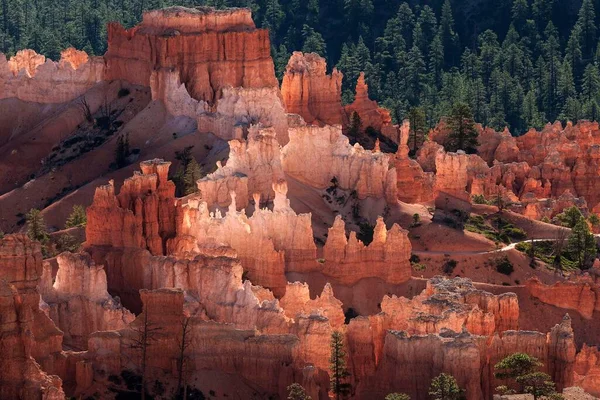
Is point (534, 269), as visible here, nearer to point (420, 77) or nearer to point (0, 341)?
point (0, 341)

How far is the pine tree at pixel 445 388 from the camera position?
2955 inches

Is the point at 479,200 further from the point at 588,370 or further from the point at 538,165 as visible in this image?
the point at 588,370

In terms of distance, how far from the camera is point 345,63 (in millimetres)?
151250

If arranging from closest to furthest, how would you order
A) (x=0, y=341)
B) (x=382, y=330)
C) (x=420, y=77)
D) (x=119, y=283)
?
(x=0, y=341), (x=382, y=330), (x=119, y=283), (x=420, y=77)

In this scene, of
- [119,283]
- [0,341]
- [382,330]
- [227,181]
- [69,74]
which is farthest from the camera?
[69,74]

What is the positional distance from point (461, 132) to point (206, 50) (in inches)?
507

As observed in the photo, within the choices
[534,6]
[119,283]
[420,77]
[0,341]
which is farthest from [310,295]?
[534,6]

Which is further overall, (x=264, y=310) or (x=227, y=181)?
(x=227, y=181)

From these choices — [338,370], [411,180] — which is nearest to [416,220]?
[411,180]

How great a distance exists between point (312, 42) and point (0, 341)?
87461 mm

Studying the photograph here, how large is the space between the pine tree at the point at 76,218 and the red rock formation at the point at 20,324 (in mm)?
28605

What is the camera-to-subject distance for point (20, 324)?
70.2 meters

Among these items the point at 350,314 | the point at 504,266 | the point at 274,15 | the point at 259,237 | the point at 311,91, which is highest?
the point at 274,15

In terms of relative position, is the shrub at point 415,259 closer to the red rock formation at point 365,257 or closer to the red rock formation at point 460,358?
the red rock formation at point 365,257
